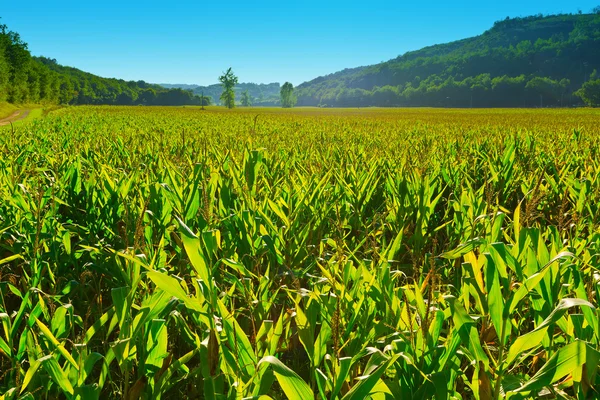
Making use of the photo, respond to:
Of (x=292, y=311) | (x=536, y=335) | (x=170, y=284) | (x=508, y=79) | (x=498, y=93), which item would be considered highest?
(x=508, y=79)

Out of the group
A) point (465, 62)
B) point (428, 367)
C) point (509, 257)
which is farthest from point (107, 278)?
point (465, 62)

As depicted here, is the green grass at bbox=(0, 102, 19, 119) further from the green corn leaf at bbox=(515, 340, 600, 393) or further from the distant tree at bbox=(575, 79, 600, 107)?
the distant tree at bbox=(575, 79, 600, 107)

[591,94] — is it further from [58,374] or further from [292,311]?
[58,374]

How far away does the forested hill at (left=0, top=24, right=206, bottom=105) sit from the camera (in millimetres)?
57344

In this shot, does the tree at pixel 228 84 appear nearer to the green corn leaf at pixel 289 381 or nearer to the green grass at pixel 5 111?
the green grass at pixel 5 111

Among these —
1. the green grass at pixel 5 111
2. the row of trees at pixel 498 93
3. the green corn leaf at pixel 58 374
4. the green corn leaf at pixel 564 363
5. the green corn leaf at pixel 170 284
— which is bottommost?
the green corn leaf at pixel 58 374

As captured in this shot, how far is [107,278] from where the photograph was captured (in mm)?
2232

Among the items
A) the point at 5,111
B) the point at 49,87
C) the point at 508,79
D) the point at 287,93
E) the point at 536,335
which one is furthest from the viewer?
the point at 287,93

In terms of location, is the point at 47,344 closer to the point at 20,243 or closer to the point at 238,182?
the point at 20,243

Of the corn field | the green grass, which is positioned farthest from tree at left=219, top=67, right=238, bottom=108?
the corn field

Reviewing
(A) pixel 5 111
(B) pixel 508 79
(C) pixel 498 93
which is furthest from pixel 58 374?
(B) pixel 508 79

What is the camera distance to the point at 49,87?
271 feet

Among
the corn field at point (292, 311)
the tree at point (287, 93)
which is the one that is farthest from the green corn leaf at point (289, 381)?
the tree at point (287, 93)

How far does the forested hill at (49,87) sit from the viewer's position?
5734 cm
